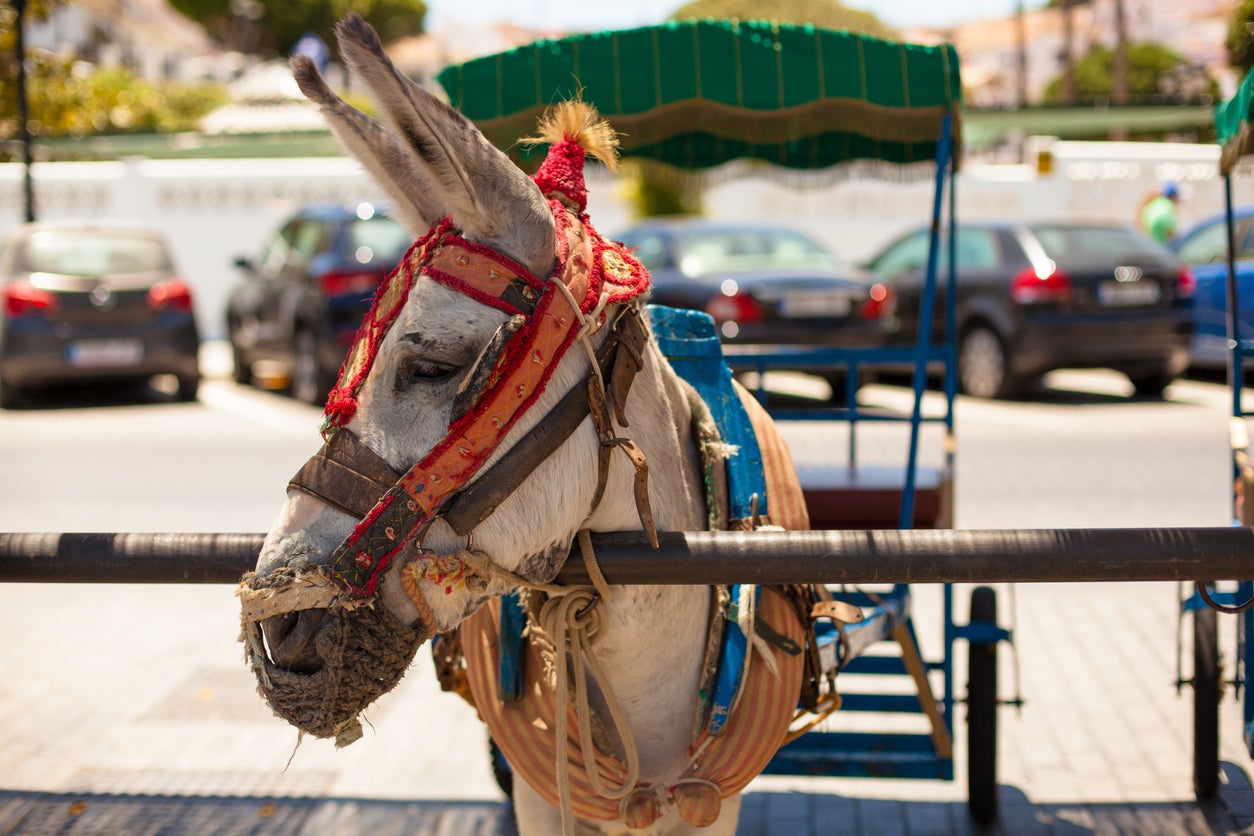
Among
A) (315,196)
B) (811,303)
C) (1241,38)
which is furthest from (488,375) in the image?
(315,196)

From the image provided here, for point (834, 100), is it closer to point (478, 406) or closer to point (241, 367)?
point (478, 406)

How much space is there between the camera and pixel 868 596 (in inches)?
125

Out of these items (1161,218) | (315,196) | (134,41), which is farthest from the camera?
(134,41)

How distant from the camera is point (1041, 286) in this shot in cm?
1039

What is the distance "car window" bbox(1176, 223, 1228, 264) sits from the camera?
11188 mm

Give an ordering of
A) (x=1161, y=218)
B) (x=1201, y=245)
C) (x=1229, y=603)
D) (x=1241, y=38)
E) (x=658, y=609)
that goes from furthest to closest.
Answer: (x=1161, y=218), (x=1201, y=245), (x=1241, y=38), (x=1229, y=603), (x=658, y=609)

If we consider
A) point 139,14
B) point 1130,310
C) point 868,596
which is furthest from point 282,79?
point 139,14

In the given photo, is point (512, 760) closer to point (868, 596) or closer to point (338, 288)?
point (868, 596)

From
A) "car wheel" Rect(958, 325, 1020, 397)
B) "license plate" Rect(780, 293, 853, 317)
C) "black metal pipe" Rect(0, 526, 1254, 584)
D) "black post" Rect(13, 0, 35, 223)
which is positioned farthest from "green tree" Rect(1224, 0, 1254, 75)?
"black post" Rect(13, 0, 35, 223)

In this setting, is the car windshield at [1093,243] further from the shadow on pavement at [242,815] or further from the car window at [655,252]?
the shadow on pavement at [242,815]

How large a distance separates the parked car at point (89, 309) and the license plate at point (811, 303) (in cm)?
575

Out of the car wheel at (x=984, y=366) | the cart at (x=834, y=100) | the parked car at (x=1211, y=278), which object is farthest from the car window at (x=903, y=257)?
the cart at (x=834, y=100)

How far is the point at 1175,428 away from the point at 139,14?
74.1 metres

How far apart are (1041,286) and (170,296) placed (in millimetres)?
8112
